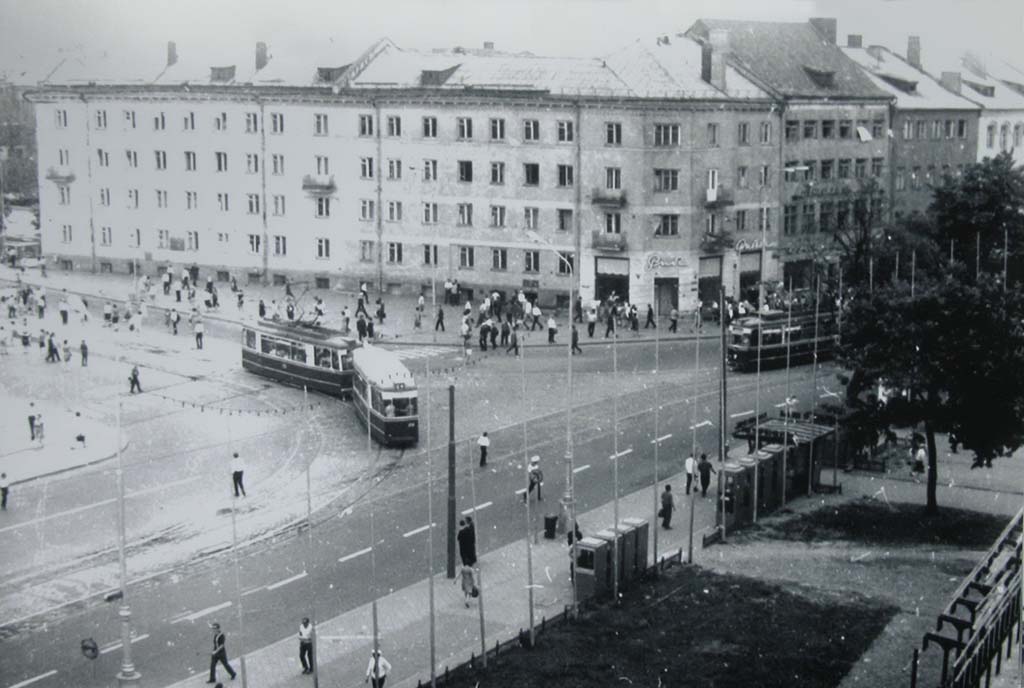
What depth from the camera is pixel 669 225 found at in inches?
1943

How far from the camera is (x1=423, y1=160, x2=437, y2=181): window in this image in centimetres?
4328

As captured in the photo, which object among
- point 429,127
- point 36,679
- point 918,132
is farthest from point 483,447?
point 918,132

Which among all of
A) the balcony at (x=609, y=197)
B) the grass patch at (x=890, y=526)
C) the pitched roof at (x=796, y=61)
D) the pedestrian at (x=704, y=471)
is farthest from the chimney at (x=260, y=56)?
the pitched roof at (x=796, y=61)

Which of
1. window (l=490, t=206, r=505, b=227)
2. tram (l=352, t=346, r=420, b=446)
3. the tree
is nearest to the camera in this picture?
the tree

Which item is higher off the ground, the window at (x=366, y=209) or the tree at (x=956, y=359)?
the window at (x=366, y=209)

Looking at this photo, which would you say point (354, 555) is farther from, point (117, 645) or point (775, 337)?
point (775, 337)

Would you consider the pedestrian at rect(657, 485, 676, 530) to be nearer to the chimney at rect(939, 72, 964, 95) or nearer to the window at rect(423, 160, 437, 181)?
the window at rect(423, 160, 437, 181)

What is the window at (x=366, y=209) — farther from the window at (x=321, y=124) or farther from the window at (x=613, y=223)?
the window at (x=613, y=223)

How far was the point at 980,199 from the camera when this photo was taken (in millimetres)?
40562

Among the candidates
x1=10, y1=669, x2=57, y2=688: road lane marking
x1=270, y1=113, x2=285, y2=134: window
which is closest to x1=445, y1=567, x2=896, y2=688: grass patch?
x1=10, y1=669, x2=57, y2=688: road lane marking

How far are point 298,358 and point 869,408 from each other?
1515cm

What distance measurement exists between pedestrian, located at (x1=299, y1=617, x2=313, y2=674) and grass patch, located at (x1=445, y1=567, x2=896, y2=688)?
2.40 metres

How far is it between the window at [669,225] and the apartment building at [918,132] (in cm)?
929

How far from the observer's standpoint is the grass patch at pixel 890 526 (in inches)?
1107
